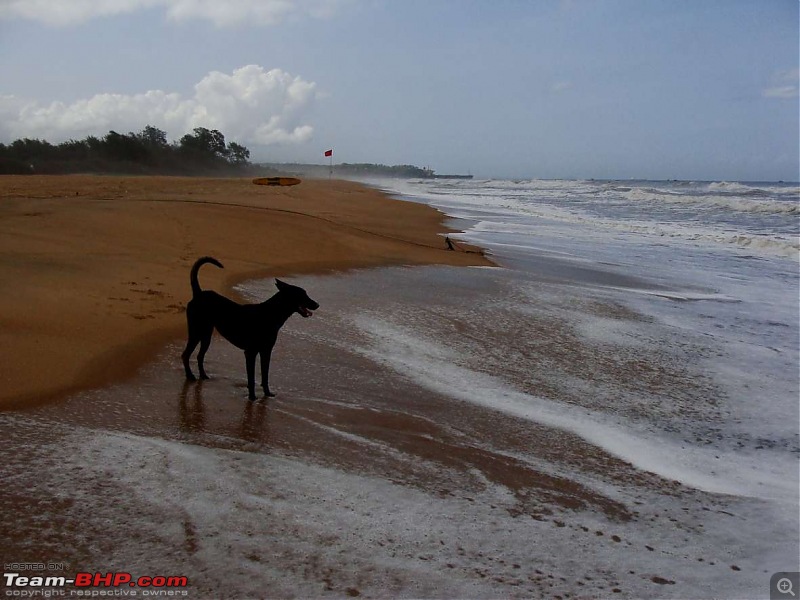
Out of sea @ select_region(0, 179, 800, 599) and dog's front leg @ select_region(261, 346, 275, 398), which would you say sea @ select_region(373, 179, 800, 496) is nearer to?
sea @ select_region(0, 179, 800, 599)

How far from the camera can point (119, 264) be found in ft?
24.9

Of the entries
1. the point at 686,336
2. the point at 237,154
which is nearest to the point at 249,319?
the point at 686,336

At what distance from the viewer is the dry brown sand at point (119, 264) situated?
4629mm

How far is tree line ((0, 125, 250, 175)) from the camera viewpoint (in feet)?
139

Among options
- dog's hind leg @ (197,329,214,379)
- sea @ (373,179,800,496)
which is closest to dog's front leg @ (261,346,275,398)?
dog's hind leg @ (197,329,214,379)

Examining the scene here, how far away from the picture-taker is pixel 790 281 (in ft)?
37.4

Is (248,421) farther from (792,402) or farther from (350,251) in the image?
(350,251)

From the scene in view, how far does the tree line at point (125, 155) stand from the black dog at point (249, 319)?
39906 millimetres

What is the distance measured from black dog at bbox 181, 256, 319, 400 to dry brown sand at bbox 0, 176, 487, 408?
0.73m

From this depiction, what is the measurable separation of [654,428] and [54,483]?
3709 mm

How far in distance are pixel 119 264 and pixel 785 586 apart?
721 centimetres

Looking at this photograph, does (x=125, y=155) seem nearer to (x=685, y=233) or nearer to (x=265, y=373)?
(x=685, y=233)

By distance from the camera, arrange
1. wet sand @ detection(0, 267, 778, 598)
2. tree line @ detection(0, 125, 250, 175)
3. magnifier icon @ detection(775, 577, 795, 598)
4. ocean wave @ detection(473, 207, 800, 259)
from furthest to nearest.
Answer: tree line @ detection(0, 125, 250, 175), ocean wave @ detection(473, 207, 800, 259), magnifier icon @ detection(775, 577, 795, 598), wet sand @ detection(0, 267, 778, 598)

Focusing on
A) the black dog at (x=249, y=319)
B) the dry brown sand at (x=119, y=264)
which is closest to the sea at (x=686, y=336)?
the black dog at (x=249, y=319)
